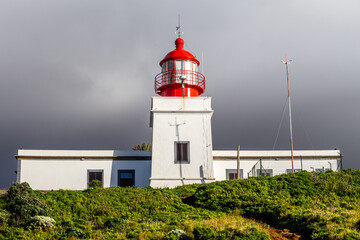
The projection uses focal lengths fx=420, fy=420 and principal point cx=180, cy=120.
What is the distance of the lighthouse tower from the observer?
23859 millimetres

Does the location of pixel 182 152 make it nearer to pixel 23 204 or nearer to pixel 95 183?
pixel 95 183

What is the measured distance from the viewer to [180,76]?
2566cm

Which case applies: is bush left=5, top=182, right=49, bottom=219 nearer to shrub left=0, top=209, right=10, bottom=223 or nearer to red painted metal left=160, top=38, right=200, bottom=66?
shrub left=0, top=209, right=10, bottom=223

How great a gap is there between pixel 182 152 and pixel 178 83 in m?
4.38

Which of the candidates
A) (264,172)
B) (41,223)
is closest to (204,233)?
(41,223)

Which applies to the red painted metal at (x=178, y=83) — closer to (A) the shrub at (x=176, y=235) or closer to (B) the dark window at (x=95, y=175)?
(B) the dark window at (x=95, y=175)

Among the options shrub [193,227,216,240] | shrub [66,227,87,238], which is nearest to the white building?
shrub [66,227,87,238]

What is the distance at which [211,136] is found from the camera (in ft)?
80.7

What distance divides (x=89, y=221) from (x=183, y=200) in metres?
4.49

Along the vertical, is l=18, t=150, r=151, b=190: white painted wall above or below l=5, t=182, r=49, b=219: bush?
above

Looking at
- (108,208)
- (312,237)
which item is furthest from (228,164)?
(312,237)

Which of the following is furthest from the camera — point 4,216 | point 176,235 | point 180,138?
point 180,138

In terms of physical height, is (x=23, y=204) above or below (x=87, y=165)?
below

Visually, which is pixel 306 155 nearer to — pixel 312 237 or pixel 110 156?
pixel 110 156
